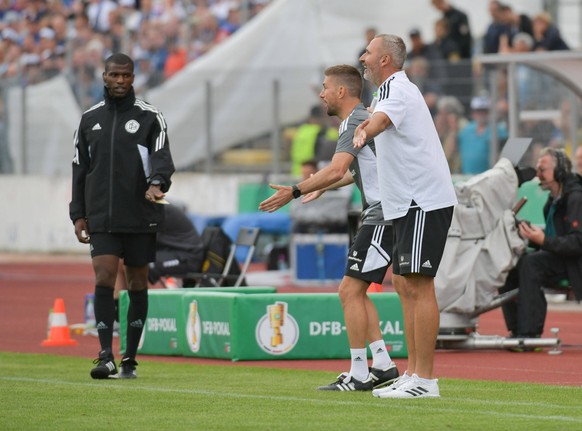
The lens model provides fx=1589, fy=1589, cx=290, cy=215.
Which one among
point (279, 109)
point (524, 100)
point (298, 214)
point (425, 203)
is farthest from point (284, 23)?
point (425, 203)

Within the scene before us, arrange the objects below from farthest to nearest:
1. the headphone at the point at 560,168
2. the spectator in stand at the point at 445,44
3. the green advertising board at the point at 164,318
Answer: the spectator in stand at the point at 445,44 → the headphone at the point at 560,168 → the green advertising board at the point at 164,318

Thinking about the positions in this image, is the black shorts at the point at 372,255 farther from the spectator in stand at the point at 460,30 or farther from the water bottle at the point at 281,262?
the spectator in stand at the point at 460,30

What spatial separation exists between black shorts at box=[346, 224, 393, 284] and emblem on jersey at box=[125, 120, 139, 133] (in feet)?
6.27

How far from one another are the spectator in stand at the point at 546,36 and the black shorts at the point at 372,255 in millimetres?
12898

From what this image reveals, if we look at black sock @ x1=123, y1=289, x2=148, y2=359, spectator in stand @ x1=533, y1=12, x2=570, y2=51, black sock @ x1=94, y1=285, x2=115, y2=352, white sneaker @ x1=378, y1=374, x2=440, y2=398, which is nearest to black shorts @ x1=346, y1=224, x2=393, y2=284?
white sneaker @ x1=378, y1=374, x2=440, y2=398

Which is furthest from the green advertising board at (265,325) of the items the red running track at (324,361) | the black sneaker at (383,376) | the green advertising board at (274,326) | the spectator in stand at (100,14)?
the spectator in stand at (100,14)

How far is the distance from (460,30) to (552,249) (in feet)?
37.7

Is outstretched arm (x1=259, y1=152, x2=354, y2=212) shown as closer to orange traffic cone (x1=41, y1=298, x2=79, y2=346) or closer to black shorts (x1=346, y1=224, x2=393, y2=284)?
black shorts (x1=346, y1=224, x2=393, y2=284)

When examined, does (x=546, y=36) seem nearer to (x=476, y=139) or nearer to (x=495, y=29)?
(x=495, y=29)

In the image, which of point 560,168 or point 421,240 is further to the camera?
point 560,168

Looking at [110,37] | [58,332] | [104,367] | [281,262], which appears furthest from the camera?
[110,37]

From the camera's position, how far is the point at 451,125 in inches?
901

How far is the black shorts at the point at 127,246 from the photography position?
11070mm

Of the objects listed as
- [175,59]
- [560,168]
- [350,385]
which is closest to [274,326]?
[350,385]
